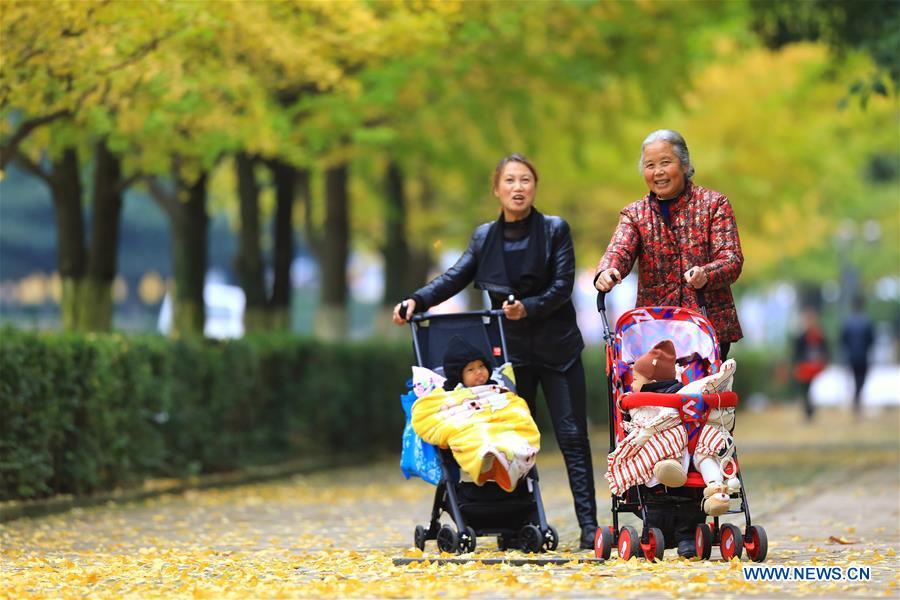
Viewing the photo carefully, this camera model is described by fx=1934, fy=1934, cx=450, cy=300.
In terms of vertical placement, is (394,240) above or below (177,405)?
→ above

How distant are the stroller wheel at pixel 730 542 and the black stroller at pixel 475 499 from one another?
1.03m

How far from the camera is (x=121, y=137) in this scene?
16656mm

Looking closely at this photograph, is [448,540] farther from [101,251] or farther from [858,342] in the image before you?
[858,342]

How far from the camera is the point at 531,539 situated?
31.9 feet

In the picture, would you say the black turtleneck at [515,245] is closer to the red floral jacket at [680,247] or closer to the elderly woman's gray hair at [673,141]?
the red floral jacket at [680,247]

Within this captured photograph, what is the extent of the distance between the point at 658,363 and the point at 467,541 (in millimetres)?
1433

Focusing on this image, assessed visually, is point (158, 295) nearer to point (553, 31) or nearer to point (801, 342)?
point (801, 342)

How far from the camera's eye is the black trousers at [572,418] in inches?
393

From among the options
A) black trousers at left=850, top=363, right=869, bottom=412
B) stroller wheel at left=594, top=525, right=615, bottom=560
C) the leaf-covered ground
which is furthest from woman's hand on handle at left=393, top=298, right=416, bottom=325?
black trousers at left=850, top=363, right=869, bottom=412

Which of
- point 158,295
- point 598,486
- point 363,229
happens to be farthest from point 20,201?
point 598,486

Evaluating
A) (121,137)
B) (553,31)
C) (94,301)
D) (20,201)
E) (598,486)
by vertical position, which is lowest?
(598,486)

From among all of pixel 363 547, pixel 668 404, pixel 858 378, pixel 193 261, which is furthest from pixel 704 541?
pixel 858 378

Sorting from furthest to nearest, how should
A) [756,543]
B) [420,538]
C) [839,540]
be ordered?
[839,540] < [420,538] < [756,543]

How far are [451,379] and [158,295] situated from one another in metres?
67.9
